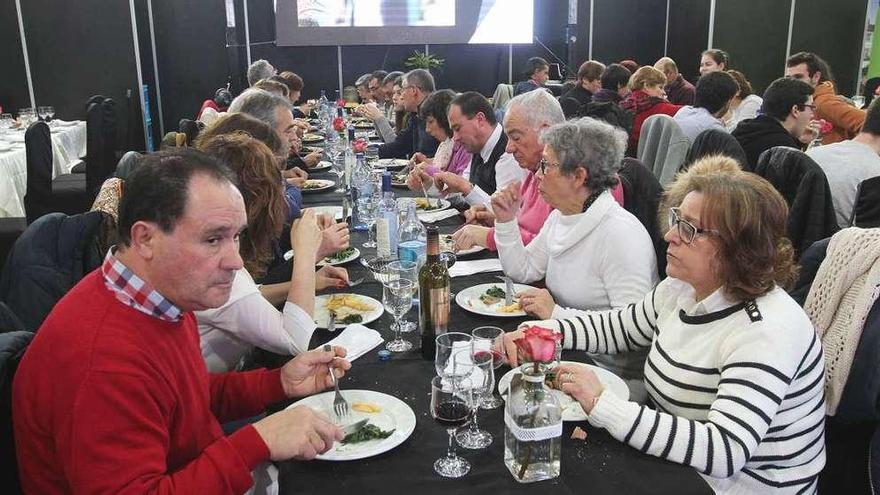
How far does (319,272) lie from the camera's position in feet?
8.05

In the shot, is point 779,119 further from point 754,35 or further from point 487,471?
point 754,35

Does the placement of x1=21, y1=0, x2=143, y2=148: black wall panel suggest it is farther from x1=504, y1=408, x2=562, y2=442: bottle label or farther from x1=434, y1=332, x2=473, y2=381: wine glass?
x1=504, y1=408, x2=562, y2=442: bottle label

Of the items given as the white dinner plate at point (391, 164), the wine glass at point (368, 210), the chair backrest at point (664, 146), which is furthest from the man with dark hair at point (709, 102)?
the wine glass at point (368, 210)

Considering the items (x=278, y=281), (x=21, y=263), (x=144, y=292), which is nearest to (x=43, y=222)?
(x=21, y=263)

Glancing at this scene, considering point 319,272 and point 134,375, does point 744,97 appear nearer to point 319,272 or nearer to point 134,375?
point 319,272

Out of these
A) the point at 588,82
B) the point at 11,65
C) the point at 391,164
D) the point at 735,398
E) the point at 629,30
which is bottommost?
the point at 391,164

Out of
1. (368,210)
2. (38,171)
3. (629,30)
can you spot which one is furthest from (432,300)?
(629,30)

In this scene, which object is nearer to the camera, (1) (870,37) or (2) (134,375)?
(2) (134,375)

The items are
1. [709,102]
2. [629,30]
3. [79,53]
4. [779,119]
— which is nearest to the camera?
[779,119]

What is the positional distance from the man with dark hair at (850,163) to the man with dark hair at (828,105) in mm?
1859

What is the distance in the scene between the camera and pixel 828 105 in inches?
221

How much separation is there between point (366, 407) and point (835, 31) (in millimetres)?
10386

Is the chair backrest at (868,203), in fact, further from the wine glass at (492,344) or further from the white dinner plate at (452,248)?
the wine glass at (492,344)

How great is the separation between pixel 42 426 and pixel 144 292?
11.0 inches
